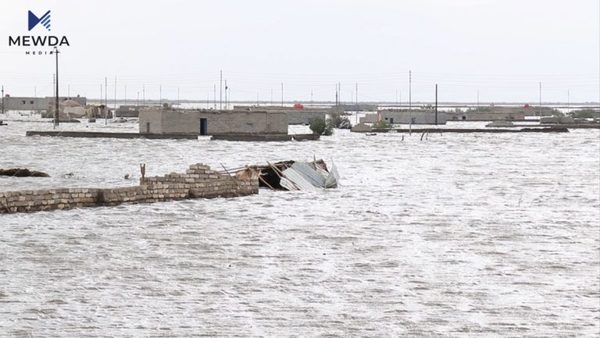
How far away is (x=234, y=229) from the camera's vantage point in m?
14.2

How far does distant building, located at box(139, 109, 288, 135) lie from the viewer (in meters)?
48.1

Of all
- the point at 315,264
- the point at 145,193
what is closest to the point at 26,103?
the point at 145,193

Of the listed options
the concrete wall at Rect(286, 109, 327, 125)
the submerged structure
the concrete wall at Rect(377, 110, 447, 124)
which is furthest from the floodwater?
the concrete wall at Rect(377, 110, 447, 124)

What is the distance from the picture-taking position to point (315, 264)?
1108 cm

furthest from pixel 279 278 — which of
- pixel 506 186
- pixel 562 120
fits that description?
pixel 562 120

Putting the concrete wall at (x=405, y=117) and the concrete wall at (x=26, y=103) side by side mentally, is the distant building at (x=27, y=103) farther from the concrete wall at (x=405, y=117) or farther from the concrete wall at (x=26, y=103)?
the concrete wall at (x=405, y=117)

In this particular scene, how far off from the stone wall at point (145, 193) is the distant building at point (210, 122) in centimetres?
2884

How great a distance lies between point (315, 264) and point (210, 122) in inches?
1511

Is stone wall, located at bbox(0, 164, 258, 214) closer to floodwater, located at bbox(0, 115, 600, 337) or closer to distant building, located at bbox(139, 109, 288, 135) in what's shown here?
floodwater, located at bbox(0, 115, 600, 337)

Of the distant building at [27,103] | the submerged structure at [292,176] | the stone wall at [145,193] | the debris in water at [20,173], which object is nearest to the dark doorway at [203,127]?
the debris in water at [20,173]

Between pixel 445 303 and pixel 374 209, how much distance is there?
27.9ft

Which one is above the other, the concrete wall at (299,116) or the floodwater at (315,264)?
the concrete wall at (299,116)

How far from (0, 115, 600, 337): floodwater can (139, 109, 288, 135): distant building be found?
2534 centimetres

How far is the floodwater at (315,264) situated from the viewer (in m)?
8.20
